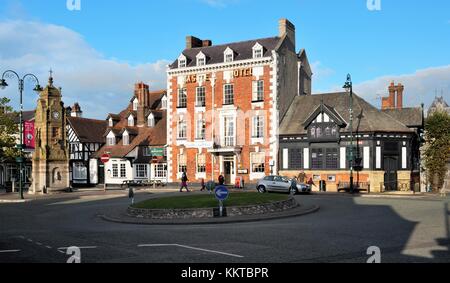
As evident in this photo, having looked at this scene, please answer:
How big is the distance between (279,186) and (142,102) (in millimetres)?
30087

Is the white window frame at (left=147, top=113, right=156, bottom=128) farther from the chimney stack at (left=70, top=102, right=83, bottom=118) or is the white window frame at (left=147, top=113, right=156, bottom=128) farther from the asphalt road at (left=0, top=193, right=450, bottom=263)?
the asphalt road at (left=0, top=193, right=450, bottom=263)

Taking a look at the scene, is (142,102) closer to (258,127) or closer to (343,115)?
(258,127)

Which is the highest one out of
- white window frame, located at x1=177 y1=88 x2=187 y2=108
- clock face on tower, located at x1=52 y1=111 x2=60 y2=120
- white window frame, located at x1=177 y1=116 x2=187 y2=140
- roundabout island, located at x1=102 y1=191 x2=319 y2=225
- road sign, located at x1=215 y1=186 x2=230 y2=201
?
white window frame, located at x1=177 y1=88 x2=187 y2=108

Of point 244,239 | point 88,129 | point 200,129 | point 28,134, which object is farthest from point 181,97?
point 244,239

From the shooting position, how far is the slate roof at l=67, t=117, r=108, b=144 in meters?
62.6

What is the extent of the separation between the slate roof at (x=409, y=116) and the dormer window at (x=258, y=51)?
44.7ft

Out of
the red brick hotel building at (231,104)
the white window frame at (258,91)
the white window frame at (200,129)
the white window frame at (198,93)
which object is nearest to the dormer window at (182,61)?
the red brick hotel building at (231,104)

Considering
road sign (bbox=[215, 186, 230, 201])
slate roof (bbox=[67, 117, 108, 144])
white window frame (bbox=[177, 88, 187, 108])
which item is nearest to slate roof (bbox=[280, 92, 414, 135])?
white window frame (bbox=[177, 88, 187, 108])

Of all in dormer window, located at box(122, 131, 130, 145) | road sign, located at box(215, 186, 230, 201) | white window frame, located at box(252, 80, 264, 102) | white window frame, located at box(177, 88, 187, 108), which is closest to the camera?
road sign, located at box(215, 186, 230, 201)

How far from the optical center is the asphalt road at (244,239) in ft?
39.8

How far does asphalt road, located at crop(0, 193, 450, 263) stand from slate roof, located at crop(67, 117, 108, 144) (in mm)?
39774

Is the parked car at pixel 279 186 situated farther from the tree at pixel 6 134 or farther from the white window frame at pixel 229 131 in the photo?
the tree at pixel 6 134
